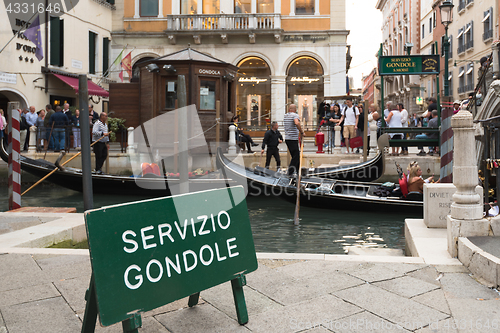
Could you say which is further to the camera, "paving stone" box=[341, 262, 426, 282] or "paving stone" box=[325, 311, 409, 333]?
"paving stone" box=[341, 262, 426, 282]

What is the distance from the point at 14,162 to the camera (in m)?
6.93

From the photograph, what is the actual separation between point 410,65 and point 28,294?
988 cm

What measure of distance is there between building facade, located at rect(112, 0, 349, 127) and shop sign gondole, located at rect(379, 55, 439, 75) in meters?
9.41

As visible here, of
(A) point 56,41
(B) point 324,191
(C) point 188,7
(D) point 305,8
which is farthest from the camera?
(C) point 188,7

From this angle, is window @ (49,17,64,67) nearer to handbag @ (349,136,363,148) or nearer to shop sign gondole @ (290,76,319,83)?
shop sign gondole @ (290,76,319,83)

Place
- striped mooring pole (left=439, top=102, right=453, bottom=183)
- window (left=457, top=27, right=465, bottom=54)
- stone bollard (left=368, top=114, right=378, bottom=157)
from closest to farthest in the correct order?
striped mooring pole (left=439, top=102, right=453, bottom=183) → stone bollard (left=368, top=114, right=378, bottom=157) → window (left=457, top=27, right=465, bottom=54)

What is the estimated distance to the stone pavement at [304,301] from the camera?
2539mm

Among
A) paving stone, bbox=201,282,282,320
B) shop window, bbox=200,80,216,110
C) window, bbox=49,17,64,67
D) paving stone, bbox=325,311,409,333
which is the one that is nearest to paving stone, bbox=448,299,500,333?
paving stone, bbox=325,311,409,333

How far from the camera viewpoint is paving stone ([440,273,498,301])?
2918 millimetres

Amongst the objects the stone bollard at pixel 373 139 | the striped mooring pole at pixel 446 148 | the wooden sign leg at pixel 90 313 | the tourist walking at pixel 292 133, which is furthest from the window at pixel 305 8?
the wooden sign leg at pixel 90 313

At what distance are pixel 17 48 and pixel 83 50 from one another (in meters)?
4.19

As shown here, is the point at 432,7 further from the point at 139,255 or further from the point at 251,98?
the point at 139,255

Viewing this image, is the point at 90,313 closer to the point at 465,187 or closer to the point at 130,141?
the point at 465,187

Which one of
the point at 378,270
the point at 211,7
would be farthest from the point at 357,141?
the point at 211,7
